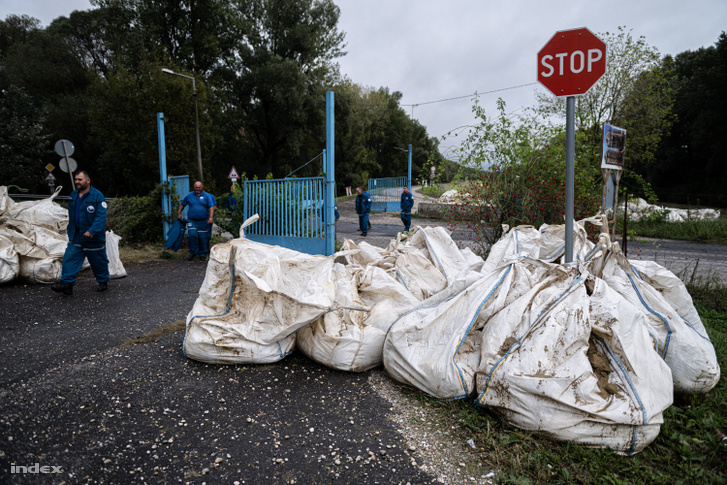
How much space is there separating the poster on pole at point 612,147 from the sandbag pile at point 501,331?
→ 0.85 m

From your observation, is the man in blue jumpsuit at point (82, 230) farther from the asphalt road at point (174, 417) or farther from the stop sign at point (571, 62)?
the stop sign at point (571, 62)

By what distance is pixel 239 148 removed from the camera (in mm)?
27328

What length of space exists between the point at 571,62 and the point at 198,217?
23.1 ft

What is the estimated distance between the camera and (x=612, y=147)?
12.7 feet

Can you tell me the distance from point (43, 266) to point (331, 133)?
4.75 metres

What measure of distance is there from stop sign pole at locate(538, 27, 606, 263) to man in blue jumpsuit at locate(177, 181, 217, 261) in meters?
6.75

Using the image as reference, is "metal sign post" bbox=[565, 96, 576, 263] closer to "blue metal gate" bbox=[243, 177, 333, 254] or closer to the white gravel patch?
the white gravel patch

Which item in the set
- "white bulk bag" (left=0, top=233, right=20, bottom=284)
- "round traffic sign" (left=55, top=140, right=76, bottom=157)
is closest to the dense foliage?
"round traffic sign" (left=55, top=140, right=76, bottom=157)

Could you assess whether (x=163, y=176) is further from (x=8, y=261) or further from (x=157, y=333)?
(x=157, y=333)

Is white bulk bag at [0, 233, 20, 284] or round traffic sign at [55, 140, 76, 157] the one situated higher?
Answer: round traffic sign at [55, 140, 76, 157]

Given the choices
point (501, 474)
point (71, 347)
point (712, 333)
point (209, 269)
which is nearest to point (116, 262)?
point (71, 347)

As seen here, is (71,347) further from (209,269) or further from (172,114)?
(172,114)

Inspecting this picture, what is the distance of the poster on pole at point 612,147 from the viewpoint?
376 cm

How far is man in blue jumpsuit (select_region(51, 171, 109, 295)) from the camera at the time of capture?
208 inches
